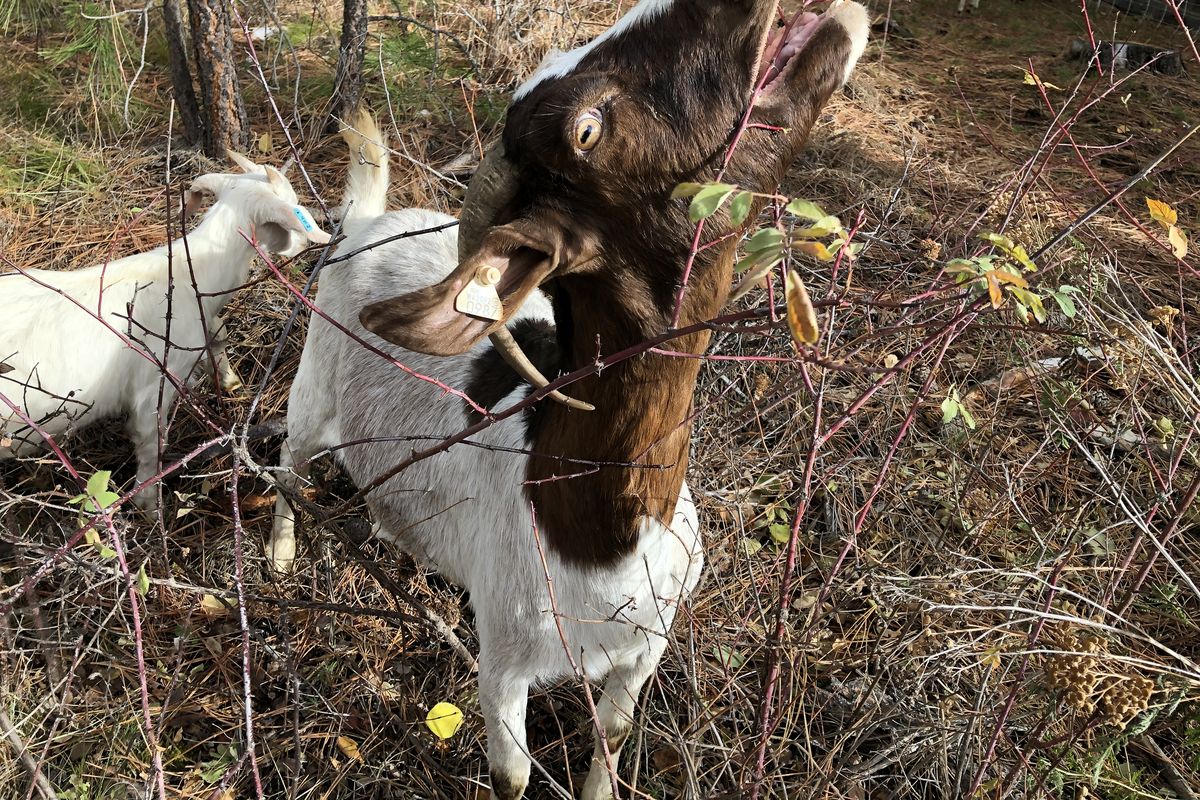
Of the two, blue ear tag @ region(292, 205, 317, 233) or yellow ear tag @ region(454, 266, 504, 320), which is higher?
yellow ear tag @ region(454, 266, 504, 320)

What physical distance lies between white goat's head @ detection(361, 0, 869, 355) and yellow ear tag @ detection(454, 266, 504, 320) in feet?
0.04

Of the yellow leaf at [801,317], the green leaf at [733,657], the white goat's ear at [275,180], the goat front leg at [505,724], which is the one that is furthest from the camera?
the white goat's ear at [275,180]

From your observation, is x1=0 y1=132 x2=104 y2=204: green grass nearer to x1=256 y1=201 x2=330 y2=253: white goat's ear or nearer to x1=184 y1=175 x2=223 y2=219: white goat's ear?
x1=184 y1=175 x2=223 y2=219: white goat's ear

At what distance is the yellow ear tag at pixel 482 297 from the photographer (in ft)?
4.77

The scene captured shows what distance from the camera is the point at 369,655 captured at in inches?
122

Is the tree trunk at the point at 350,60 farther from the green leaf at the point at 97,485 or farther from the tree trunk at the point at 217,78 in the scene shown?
the green leaf at the point at 97,485

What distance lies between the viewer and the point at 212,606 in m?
3.28

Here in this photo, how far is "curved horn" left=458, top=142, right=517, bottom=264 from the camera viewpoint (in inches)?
65.4

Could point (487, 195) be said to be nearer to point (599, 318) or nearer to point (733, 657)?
point (599, 318)

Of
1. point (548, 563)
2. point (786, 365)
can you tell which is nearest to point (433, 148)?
point (786, 365)

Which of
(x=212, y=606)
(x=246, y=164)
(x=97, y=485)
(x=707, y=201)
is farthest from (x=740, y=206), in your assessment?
(x=246, y=164)

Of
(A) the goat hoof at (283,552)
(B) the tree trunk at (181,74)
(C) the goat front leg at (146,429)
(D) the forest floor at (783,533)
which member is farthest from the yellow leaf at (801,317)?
(B) the tree trunk at (181,74)

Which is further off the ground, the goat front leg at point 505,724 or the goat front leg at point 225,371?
the goat front leg at point 505,724

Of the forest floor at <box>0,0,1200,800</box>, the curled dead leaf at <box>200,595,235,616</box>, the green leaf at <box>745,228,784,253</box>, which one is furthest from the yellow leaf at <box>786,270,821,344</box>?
the curled dead leaf at <box>200,595,235,616</box>
